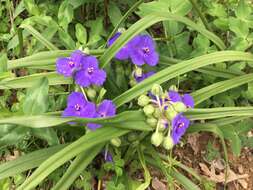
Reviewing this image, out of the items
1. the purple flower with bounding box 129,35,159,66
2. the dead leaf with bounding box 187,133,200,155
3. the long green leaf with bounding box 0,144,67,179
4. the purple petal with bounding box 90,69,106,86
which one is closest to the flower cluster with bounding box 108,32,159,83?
the purple flower with bounding box 129,35,159,66

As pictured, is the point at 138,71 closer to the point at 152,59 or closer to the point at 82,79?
the point at 152,59

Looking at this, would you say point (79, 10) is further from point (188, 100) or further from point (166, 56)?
point (188, 100)

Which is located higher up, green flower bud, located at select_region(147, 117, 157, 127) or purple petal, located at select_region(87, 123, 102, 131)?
green flower bud, located at select_region(147, 117, 157, 127)

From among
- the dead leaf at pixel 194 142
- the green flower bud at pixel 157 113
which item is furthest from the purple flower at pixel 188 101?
the dead leaf at pixel 194 142

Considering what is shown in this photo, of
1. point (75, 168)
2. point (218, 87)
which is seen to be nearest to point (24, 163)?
point (75, 168)

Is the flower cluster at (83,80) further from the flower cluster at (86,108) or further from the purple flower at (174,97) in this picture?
the purple flower at (174,97)

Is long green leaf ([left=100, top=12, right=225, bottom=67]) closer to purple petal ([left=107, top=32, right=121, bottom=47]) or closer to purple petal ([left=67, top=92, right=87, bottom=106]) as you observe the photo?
purple petal ([left=107, top=32, right=121, bottom=47])
